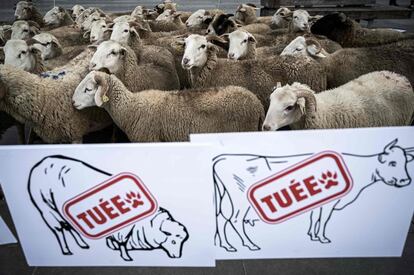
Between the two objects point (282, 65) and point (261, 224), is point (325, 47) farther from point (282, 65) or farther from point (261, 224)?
point (261, 224)

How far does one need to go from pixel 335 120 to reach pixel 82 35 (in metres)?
4.18

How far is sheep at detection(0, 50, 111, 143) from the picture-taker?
2648mm

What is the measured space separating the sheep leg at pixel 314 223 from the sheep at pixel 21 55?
3.07 metres

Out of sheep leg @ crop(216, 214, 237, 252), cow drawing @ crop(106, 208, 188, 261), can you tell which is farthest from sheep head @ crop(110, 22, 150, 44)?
sheep leg @ crop(216, 214, 237, 252)

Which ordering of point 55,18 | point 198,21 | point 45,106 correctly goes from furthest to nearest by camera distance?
point 55,18
point 198,21
point 45,106

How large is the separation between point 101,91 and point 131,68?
2.81 ft

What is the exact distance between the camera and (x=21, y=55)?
3248mm

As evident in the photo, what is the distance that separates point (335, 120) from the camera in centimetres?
241

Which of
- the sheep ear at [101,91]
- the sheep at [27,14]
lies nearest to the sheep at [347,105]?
the sheep ear at [101,91]

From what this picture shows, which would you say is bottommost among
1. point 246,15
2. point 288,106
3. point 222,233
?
point 222,233

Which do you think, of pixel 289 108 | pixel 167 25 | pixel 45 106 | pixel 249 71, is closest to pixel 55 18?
pixel 167 25

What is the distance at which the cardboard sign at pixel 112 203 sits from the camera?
5.24ft

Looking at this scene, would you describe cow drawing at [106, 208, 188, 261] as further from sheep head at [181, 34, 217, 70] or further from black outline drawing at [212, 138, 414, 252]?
sheep head at [181, 34, 217, 70]

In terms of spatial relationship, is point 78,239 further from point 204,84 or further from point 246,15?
point 246,15
